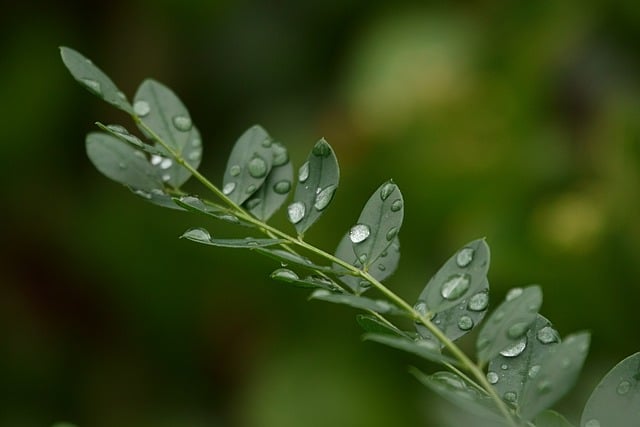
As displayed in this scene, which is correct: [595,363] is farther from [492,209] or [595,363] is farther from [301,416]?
[301,416]

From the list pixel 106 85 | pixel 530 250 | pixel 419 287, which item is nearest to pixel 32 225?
pixel 419 287

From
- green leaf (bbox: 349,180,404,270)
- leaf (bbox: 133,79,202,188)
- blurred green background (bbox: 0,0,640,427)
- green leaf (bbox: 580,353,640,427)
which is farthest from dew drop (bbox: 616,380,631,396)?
blurred green background (bbox: 0,0,640,427)

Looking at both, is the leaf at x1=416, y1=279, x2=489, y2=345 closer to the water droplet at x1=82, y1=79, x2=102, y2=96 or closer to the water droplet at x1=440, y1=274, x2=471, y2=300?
the water droplet at x1=440, y1=274, x2=471, y2=300

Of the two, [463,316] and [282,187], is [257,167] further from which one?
[463,316]

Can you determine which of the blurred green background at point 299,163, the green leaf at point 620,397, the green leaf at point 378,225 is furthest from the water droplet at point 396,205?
the blurred green background at point 299,163

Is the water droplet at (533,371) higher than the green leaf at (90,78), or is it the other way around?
the green leaf at (90,78)

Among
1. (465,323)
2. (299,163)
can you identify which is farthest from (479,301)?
(299,163)

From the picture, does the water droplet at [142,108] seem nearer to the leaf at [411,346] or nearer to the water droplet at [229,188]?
the water droplet at [229,188]
